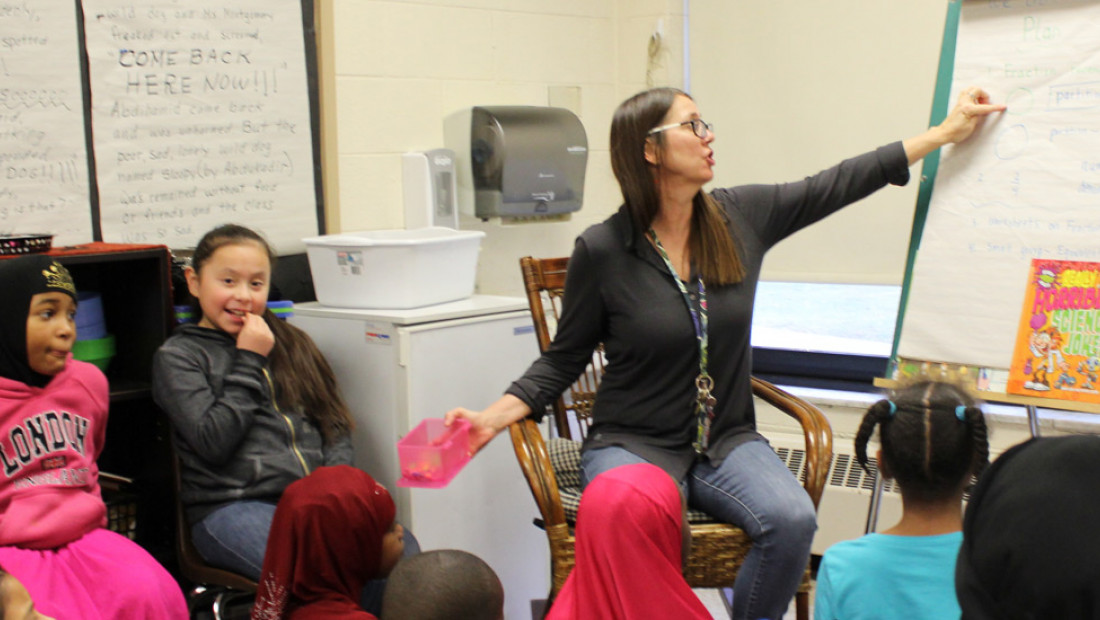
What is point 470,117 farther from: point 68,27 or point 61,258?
point 61,258

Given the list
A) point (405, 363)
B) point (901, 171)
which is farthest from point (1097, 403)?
point (405, 363)

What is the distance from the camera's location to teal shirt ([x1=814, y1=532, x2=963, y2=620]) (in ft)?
4.45

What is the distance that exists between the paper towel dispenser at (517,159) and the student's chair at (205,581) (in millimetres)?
1308

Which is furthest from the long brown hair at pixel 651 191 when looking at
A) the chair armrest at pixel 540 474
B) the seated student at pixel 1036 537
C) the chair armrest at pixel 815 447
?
the seated student at pixel 1036 537

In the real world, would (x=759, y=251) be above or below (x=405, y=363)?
above

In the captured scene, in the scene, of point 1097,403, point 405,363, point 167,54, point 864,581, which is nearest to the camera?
point 864,581

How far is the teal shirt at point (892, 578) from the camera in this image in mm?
1356

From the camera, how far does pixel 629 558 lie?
4.92 feet

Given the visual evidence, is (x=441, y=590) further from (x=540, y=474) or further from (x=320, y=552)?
(x=540, y=474)

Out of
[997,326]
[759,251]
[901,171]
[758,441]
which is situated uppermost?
[901,171]

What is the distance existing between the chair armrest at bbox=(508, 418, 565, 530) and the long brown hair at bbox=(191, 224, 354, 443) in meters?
0.53

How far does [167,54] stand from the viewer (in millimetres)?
2652

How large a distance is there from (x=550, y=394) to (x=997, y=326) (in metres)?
0.98

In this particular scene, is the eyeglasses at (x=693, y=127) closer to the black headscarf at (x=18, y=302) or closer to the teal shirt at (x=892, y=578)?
the teal shirt at (x=892, y=578)
